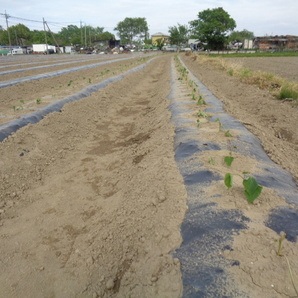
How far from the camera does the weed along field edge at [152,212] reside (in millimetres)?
1857

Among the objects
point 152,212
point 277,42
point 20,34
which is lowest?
point 152,212

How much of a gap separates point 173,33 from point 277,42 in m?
31.1

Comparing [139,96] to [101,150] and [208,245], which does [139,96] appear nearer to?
[101,150]

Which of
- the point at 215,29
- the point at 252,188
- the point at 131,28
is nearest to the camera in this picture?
the point at 252,188

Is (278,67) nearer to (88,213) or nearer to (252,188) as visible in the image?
(252,188)

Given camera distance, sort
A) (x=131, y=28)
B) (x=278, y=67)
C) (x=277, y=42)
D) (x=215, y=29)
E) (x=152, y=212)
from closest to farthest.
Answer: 1. (x=152, y=212)
2. (x=278, y=67)
3. (x=215, y=29)
4. (x=277, y=42)
5. (x=131, y=28)

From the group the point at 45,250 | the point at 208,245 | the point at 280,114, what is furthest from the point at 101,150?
the point at 280,114

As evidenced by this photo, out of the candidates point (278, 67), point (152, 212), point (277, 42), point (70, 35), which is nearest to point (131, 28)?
point (70, 35)

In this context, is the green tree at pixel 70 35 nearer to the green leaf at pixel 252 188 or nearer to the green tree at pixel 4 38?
the green tree at pixel 4 38

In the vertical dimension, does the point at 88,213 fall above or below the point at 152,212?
below

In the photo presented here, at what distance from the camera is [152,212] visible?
8.78 ft

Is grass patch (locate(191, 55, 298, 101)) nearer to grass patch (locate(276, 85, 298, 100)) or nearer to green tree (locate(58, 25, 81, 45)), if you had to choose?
grass patch (locate(276, 85, 298, 100))

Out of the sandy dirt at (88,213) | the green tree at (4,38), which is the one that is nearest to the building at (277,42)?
the sandy dirt at (88,213)

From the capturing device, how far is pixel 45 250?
274 centimetres
